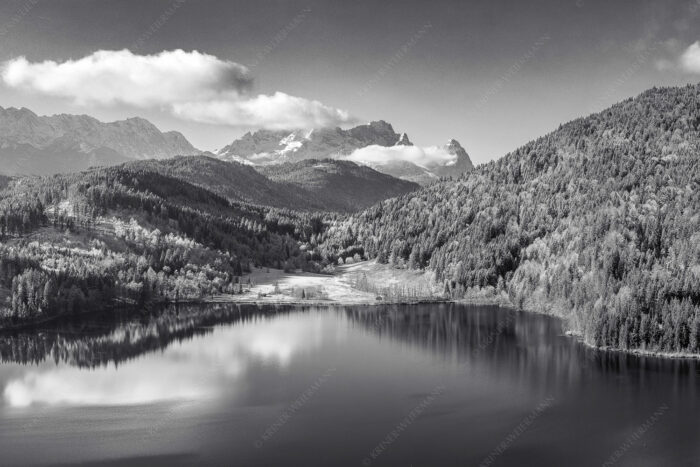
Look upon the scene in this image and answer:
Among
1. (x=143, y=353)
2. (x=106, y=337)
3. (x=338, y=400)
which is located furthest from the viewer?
(x=106, y=337)

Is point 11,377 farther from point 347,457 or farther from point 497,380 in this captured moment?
point 497,380

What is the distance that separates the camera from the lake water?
262ft

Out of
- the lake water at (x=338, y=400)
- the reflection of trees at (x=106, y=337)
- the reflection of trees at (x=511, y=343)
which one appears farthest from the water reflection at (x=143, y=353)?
the reflection of trees at (x=511, y=343)

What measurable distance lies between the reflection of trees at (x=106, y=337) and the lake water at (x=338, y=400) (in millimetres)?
785

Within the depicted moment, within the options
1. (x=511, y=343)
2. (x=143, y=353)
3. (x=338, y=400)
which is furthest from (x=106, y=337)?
(x=511, y=343)

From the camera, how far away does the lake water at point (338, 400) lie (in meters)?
79.8

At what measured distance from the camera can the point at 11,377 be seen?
11569 centimetres

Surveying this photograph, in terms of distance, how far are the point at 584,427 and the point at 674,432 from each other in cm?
1186

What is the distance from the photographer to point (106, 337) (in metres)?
154

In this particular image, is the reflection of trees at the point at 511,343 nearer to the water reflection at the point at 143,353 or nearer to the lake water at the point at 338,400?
the lake water at the point at 338,400

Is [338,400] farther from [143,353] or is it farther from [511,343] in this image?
[511,343]

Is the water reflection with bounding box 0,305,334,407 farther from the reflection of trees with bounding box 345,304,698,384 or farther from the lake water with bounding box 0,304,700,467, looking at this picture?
the reflection of trees with bounding box 345,304,698,384

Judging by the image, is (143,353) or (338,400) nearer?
(338,400)

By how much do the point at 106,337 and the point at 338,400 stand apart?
78.1 meters
